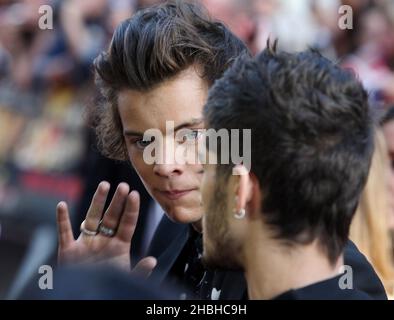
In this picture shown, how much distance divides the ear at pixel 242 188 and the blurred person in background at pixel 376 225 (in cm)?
165

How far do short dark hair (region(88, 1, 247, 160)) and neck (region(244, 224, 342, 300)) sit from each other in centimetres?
96

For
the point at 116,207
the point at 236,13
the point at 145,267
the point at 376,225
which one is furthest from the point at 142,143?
the point at 236,13

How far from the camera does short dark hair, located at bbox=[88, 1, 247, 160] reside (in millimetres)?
2816

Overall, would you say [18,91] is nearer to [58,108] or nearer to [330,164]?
[58,108]

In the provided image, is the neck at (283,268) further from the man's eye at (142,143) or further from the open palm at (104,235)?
the man's eye at (142,143)

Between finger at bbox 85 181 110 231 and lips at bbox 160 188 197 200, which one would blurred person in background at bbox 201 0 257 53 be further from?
finger at bbox 85 181 110 231

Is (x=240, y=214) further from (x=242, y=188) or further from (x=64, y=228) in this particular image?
(x=64, y=228)

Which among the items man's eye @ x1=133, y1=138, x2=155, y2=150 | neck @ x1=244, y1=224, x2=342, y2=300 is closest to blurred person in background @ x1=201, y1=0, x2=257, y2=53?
man's eye @ x1=133, y1=138, x2=155, y2=150

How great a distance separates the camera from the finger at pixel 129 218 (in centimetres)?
259

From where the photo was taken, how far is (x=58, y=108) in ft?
20.8

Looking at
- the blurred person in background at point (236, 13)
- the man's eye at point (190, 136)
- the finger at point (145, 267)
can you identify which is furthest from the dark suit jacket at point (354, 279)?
the blurred person in background at point (236, 13)

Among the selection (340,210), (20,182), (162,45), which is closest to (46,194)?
(20,182)

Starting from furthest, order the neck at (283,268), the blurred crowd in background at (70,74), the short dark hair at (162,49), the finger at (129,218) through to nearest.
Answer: the blurred crowd in background at (70,74)
the short dark hair at (162,49)
the finger at (129,218)
the neck at (283,268)

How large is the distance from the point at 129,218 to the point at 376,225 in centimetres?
138
